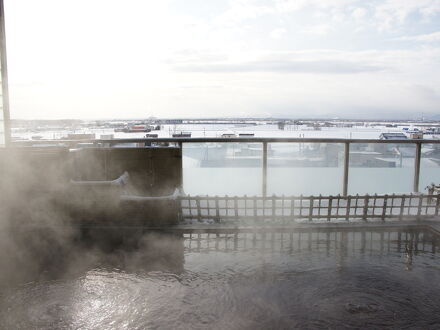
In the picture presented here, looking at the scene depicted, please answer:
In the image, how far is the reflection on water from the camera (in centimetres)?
262

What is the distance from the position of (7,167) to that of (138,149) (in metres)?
1.73

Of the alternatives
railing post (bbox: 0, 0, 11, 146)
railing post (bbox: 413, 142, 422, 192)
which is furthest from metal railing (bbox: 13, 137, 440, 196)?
railing post (bbox: 0, 0, 11, 146)

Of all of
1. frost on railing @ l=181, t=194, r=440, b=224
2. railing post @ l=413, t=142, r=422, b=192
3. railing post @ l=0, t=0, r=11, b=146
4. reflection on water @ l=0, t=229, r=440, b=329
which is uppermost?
railing post @ l=0, t=0, r=11, b=146

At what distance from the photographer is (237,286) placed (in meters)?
3.18

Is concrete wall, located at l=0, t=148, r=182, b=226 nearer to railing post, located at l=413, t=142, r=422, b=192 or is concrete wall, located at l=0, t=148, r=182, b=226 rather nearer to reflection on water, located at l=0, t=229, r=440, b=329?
reflection on water, located at l=0, t=229, r=440, b=329

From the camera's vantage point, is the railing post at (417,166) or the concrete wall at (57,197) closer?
the concrete wall at (57,197)

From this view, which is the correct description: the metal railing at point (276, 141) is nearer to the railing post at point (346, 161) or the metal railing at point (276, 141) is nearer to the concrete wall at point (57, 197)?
the railing post at point (346, 161)

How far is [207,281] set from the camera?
10.8ft

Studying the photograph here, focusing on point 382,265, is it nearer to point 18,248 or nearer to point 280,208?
point 280,208

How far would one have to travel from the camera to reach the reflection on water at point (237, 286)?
2.62m

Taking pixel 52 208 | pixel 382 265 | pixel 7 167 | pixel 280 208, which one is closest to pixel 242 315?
pixel 382 265

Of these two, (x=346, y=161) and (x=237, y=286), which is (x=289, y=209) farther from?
(x=237, y=286)

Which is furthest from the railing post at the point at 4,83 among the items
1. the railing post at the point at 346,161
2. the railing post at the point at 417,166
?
the railing post at the point at 417,166

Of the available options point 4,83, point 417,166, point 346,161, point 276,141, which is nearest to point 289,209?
point 276,141
